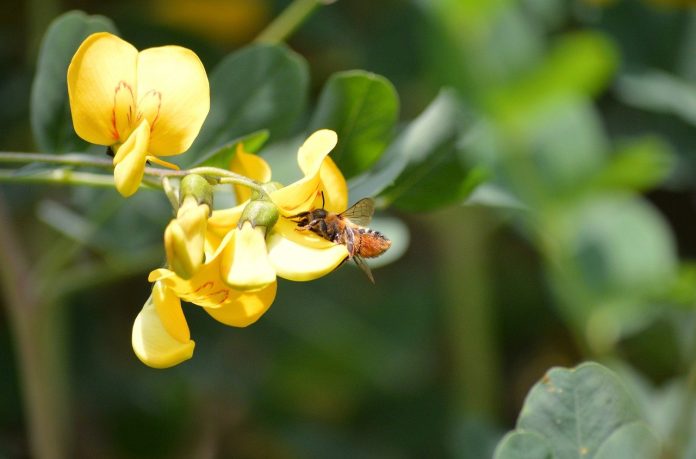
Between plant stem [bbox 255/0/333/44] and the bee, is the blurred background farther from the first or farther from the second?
the bee

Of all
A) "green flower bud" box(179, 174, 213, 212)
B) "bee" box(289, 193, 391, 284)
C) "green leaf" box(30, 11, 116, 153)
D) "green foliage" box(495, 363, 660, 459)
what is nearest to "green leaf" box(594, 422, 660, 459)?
"green foliage" box(495, 363, 660, 459)

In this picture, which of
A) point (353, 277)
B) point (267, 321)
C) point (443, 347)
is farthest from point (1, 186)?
point (443, 347)

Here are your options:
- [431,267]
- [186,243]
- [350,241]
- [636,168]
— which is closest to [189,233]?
[186,243]

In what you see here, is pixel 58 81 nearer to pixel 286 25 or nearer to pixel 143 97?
pixel 143 97

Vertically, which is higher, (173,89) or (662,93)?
(173,89)

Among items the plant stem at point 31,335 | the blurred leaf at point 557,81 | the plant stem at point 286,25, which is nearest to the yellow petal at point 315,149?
the plant stem at point 286,25

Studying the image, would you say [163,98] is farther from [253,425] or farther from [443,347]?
[443,347]
